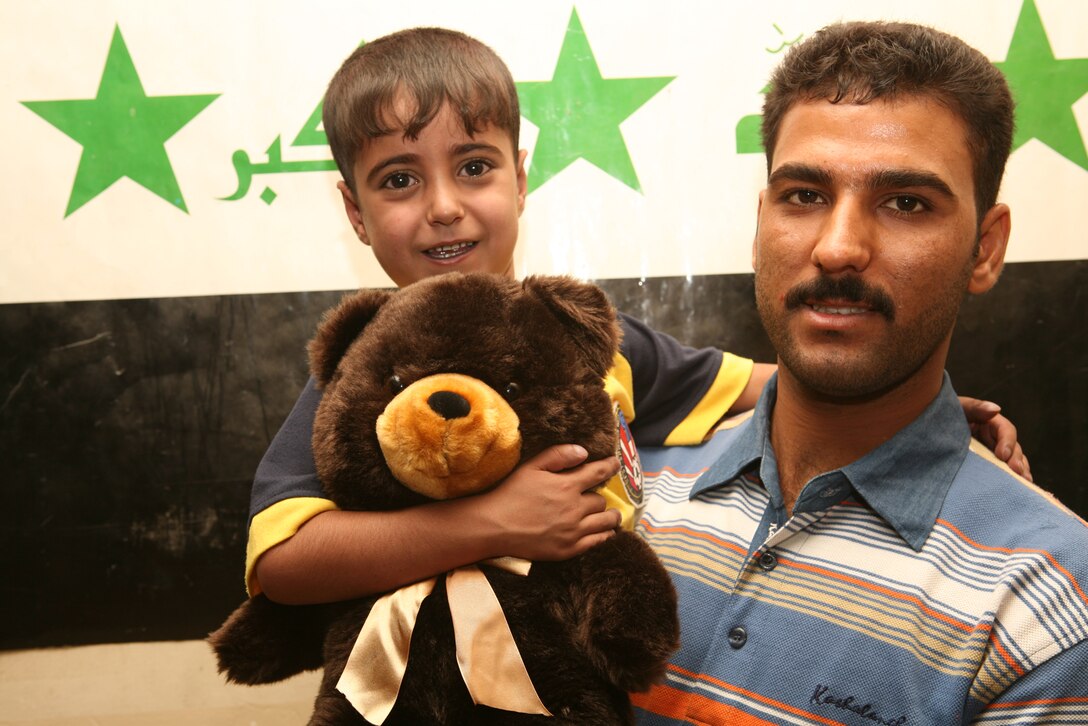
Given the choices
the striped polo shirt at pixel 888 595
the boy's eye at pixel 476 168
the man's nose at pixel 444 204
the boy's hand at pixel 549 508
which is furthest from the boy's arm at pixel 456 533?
the boy's eye at pixel 476 168

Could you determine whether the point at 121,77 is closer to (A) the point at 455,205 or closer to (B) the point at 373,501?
(A) the point at 455,205

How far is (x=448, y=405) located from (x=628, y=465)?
17.2 inches

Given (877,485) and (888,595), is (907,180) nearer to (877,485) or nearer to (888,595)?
(877,485)

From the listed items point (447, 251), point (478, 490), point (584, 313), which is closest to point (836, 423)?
point (584, 313)

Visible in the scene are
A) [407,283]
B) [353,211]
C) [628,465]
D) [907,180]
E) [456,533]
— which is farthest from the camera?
[353,211]

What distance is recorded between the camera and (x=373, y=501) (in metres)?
1.04

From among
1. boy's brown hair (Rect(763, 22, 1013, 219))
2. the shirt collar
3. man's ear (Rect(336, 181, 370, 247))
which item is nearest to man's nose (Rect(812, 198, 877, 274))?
boy's brown hair (Rect(763, 22, 1013, 219))

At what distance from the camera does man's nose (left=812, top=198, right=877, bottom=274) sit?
44.4 inches

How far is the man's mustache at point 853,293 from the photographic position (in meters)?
1.14

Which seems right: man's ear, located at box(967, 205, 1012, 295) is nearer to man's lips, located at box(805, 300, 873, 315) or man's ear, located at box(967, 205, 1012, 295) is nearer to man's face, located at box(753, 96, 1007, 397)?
man's face, located at box(753, 96, 1007, 397)

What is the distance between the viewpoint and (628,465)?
4.11 feet

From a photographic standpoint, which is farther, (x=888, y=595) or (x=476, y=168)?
(x=476, y=168)

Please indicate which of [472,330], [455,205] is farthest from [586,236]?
[472,330]

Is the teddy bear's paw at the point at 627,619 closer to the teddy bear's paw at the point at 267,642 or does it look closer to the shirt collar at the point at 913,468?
the shirt collar at the point at 913,468
